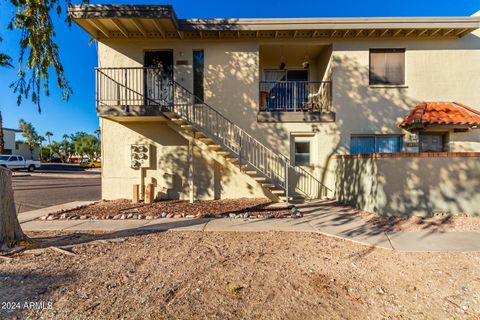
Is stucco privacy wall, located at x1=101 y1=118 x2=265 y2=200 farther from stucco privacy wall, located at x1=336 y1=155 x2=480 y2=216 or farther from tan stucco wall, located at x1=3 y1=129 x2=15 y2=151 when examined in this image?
tan stucco wall, located at x1=3 y1=129 x2=15 y2=151

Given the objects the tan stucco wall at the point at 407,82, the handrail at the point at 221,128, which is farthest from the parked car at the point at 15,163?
the tan stucco wall at the point at 407,82

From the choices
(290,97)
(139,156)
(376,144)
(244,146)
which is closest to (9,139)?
(139,156)

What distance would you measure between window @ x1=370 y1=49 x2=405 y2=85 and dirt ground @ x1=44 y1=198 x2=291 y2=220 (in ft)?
21.2

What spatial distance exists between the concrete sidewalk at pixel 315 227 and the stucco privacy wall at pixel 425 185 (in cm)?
109

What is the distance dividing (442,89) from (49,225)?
13628 mm

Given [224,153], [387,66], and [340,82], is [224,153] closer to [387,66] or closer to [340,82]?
[340,82]

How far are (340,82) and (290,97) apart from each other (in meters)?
1.96

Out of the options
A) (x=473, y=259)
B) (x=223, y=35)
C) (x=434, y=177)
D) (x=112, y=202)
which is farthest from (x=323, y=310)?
(x=223, y=35)

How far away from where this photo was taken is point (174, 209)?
24.1 ft

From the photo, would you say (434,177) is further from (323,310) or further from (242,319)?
(242,319)

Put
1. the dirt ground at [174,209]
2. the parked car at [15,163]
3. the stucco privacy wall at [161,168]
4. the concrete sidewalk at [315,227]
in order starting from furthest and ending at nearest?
the parked car at [15,163] < the stucco privacy wall at [161,168] < the dirt ground at [174,209] < the concrete sidewalk at [315,227]

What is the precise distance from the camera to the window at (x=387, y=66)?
29.3 feet

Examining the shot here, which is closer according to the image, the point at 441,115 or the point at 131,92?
the point at 441,115

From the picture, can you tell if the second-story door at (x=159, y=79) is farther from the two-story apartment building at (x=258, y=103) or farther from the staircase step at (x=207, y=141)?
the staircase step at (x=207, y=141)
